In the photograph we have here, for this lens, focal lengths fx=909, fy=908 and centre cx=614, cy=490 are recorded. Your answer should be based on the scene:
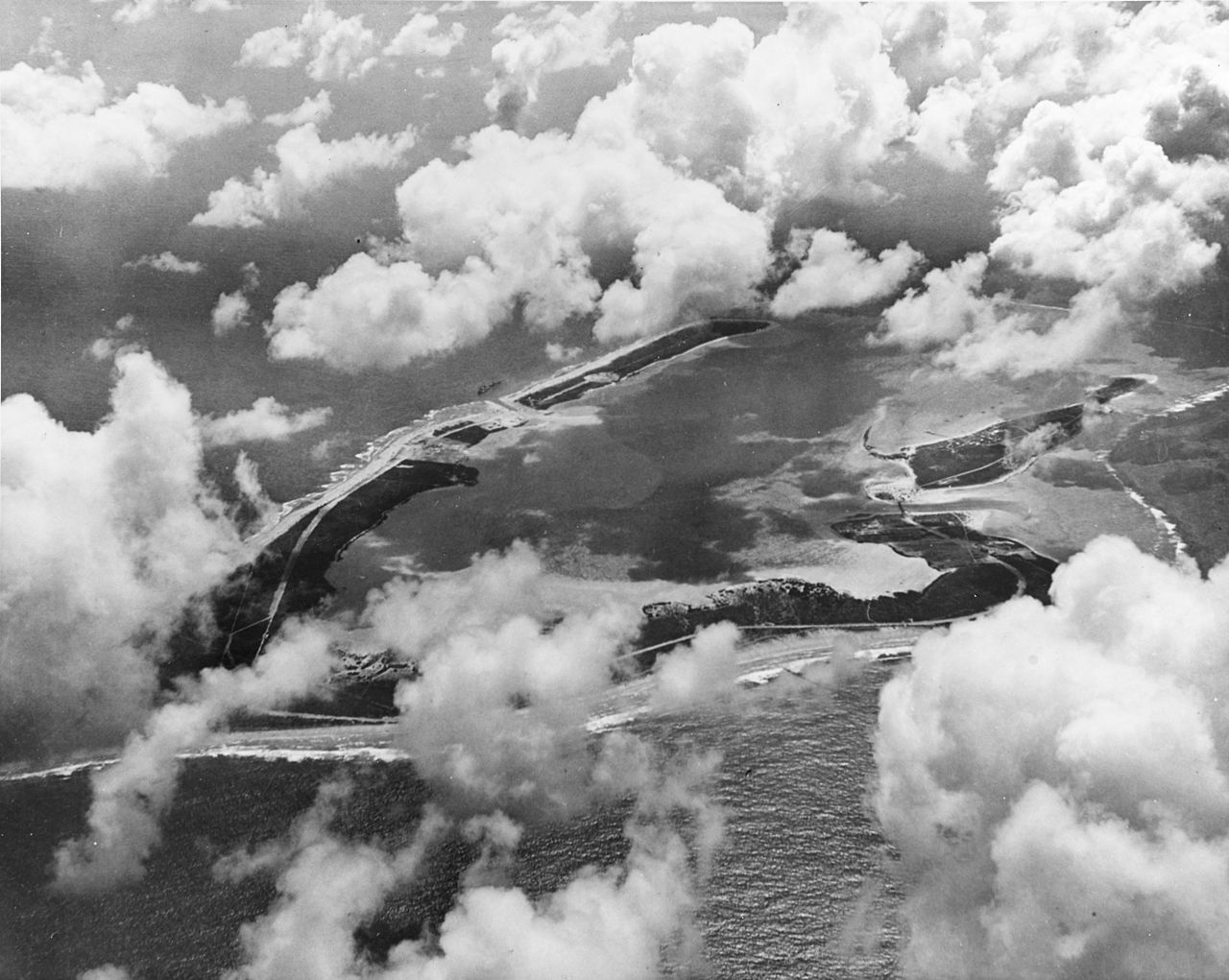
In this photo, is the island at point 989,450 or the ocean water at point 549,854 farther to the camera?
the island at point 989,450

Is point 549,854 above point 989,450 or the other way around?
the other way around

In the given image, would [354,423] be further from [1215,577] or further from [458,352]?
[1215,577]

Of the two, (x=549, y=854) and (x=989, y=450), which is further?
(x=989, y=450)

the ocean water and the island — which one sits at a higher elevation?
the island

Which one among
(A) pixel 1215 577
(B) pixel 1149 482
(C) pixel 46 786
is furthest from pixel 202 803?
(B) pixel 1149 482

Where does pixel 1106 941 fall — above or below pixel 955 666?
below

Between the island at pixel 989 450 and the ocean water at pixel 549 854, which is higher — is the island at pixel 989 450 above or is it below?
above

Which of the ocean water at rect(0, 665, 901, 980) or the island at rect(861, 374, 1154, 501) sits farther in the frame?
the island at rect(861, 374, 1154, 501)

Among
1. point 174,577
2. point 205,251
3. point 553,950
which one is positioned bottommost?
point 553,950
